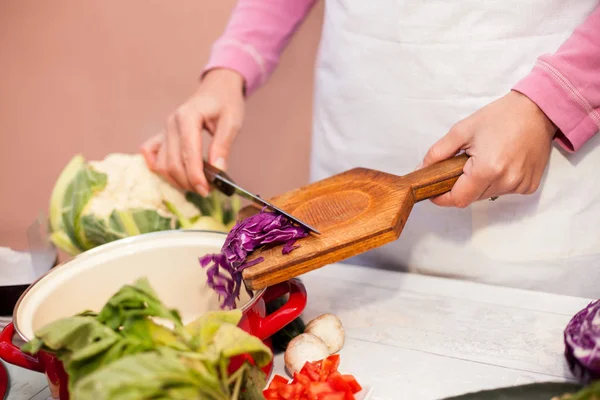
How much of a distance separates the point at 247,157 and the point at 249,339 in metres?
1.40

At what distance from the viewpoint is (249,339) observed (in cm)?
65

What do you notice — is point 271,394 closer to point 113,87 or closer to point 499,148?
point 499,148

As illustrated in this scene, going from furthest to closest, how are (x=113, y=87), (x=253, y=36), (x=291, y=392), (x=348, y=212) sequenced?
(x=113, y=87) → (x=253, y=36) → (x=348, y=212) → (x=291, y=392)

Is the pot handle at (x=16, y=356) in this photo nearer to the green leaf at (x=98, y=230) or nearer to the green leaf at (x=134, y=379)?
the green leaf at (x=134, y=379)

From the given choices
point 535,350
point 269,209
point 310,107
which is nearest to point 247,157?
point 310,107

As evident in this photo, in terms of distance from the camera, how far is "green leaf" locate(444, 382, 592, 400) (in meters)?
0.77

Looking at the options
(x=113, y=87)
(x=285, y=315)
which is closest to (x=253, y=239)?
(x=285, y=315)

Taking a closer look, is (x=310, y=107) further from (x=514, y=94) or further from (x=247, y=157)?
(x=514, y=94)

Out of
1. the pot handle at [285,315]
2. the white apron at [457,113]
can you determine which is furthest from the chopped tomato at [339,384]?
the white apron at [457,113]

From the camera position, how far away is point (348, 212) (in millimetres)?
914

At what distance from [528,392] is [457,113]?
54 cm

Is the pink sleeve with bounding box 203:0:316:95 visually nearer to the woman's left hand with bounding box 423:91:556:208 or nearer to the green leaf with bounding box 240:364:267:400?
the woman's left hand with bounding box 423:91:556:208

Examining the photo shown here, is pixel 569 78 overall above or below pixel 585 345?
above

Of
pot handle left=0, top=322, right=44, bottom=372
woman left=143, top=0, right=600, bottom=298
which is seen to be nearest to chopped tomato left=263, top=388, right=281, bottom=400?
pot handle left=0, top=322, right=44, bottom=372
